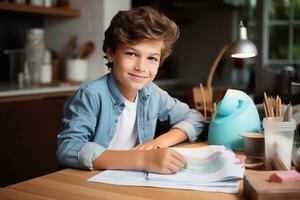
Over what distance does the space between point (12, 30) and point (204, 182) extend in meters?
2.58

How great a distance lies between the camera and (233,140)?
3.92 ft

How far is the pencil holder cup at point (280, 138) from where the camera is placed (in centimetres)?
96

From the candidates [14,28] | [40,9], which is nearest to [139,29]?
[40,9]

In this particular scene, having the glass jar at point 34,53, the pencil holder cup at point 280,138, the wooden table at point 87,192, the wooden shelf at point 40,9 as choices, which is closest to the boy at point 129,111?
the wooden table at point 87,192

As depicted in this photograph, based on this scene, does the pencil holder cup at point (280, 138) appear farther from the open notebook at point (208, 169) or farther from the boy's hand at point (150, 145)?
the boy's hand at point (150, 145)

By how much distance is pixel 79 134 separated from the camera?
1092 millimetres

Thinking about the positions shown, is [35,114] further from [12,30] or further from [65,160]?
[65,160]

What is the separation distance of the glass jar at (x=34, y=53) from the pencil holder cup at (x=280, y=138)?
7.10 feet

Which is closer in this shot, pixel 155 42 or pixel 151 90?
pixel 155 42

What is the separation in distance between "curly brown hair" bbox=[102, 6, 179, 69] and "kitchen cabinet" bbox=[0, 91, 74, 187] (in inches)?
45.6

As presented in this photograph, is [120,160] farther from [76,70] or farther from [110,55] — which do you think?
[76,70]

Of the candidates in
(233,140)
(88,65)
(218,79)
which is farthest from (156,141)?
(218,79)

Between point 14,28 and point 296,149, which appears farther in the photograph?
point 14,28

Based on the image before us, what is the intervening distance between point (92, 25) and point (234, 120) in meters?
2.01
